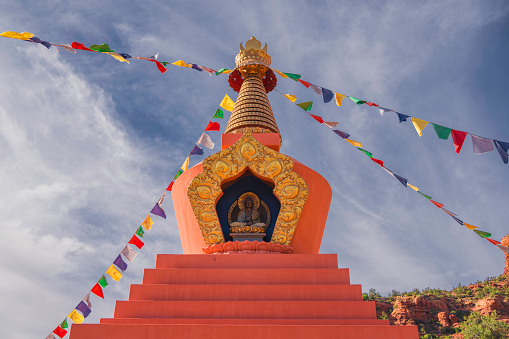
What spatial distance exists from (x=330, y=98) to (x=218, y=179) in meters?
3.67

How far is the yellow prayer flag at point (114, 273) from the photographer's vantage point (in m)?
8.70

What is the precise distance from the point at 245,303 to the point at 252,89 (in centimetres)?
598

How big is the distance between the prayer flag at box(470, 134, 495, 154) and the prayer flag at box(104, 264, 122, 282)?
714cm

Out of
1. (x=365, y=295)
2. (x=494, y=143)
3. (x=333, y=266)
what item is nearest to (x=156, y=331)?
(x=333, y=266)

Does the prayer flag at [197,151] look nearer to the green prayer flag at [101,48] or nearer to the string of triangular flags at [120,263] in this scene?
the string of triangular flags at [120,263]

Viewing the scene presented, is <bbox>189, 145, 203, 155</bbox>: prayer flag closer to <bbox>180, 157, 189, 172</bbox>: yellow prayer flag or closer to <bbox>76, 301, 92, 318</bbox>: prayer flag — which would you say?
<bbox>180, 157, 189, 172</bbox>: yellow prayer flag

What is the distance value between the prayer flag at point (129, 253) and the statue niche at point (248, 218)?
2870 millimetres

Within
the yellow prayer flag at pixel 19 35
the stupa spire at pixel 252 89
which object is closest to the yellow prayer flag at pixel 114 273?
the stupa spire at pixel 252 89

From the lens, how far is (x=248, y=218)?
7301mm

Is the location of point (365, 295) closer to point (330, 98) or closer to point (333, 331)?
point (330, 98)

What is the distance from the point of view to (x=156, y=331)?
4.84 meters

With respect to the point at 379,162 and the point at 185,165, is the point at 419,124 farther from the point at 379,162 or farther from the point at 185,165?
the point at 185,165

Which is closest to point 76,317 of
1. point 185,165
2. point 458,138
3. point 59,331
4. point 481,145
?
point 59,331

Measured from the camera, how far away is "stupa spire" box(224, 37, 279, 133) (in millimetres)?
9336
